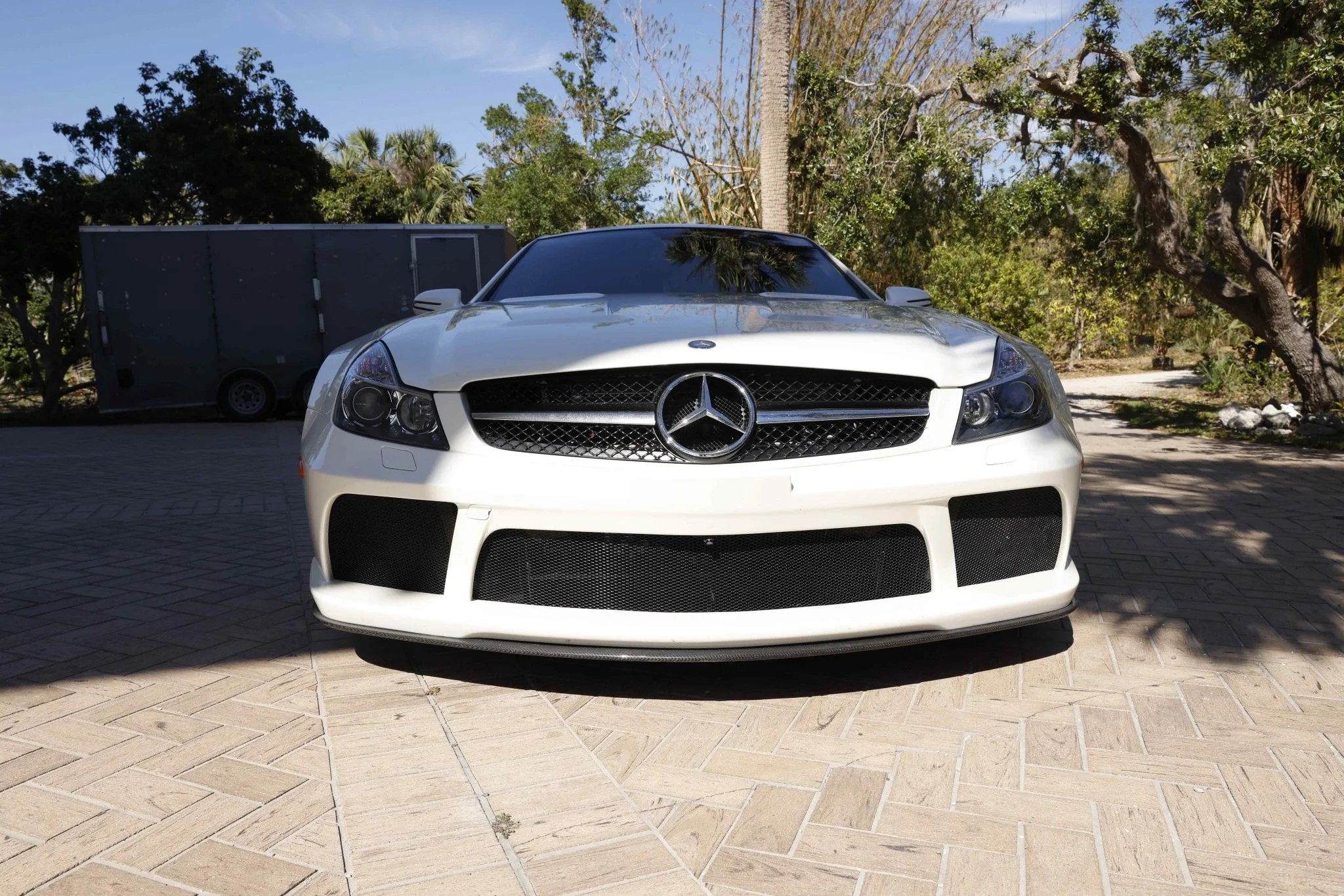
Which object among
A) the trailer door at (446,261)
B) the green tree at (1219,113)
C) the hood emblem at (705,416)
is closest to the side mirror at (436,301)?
the hood emblem at (705,416)

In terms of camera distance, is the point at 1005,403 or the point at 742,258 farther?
the point at 742,258

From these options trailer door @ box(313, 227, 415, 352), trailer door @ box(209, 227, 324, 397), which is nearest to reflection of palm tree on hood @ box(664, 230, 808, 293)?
trailer door @ box(313, 227, 415, 352)

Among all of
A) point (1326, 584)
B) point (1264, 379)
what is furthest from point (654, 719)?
point (1264, 379)

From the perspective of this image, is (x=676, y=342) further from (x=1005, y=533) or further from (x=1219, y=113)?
(x=1219, y=113)

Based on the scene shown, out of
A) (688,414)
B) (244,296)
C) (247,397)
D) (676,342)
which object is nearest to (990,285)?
(244,296)

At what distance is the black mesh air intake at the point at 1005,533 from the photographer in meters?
Result: 2.67

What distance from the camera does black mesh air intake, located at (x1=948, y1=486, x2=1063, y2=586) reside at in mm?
2670

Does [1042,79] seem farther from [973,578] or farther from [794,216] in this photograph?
[973,578]

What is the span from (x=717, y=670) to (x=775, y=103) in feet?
31.2

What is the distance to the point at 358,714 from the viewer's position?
2.77m

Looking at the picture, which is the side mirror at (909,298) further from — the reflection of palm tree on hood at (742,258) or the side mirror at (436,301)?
the side mirror at (436,301)

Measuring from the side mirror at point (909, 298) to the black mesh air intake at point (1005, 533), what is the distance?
132cm

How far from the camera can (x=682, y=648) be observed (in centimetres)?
255

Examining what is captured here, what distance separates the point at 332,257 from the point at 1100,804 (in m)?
12.2
